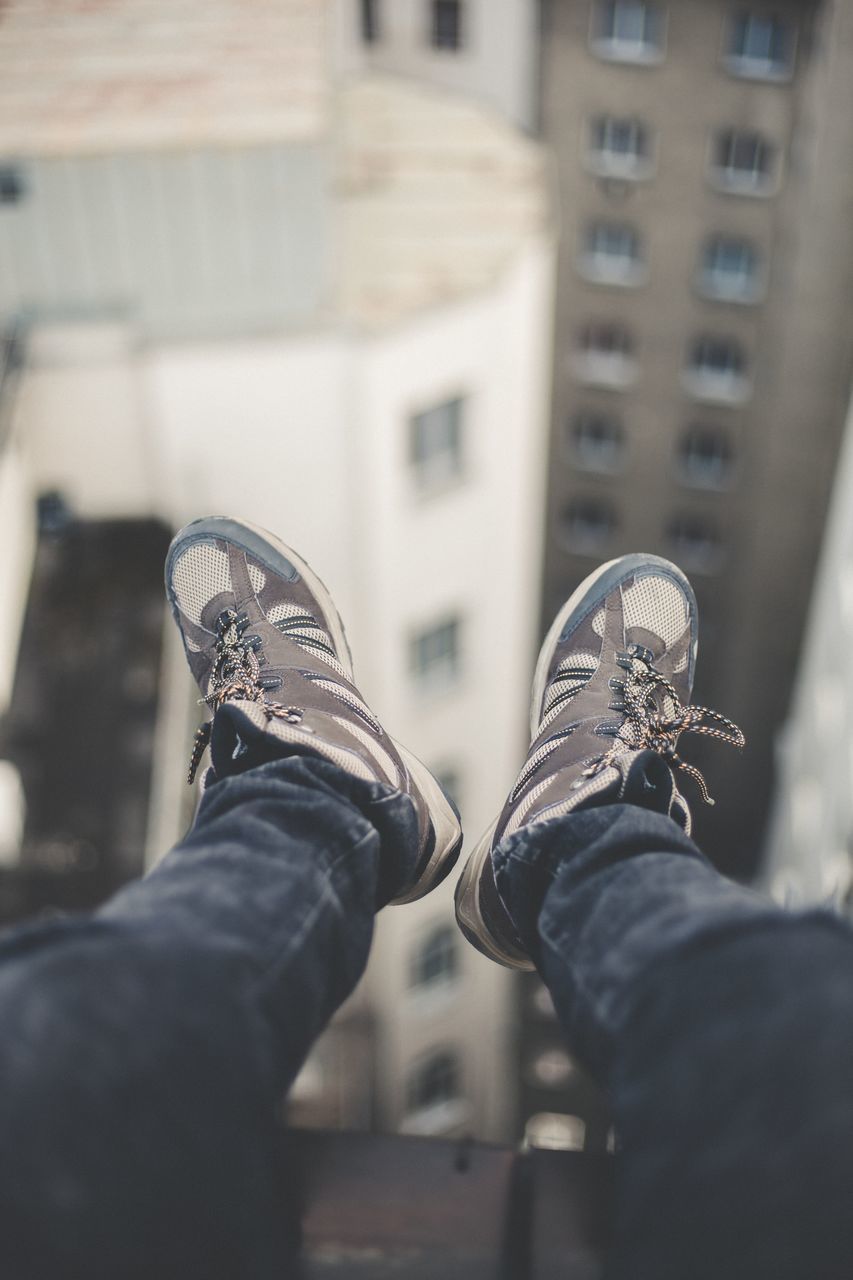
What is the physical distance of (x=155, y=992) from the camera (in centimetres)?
174

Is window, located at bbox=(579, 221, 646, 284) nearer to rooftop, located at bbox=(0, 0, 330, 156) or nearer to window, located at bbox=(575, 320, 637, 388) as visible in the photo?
window, located at bbox=(575, 320, 637, 388)

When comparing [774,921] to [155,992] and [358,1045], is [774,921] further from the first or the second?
[358,1045]

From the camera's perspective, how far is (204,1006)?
1782mm

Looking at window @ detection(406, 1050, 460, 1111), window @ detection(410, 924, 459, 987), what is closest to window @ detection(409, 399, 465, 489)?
window @ detection(410, 924, 459, 987)

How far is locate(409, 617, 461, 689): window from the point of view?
881 centimetres


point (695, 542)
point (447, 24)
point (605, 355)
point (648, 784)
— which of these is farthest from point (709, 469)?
point (648, 784)

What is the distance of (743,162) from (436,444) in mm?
7715

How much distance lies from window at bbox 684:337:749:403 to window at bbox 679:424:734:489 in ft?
1.70

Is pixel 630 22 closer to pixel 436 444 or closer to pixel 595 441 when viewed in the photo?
pixel 595 441

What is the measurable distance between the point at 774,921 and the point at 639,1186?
1.46 ft

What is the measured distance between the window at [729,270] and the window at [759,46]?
183 cm

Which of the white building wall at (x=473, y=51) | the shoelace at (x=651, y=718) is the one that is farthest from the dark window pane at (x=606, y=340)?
the shoelace at (x=651, y=718)

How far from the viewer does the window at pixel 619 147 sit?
13164mm

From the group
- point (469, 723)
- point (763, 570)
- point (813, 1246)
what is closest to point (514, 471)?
point (469, 723)
